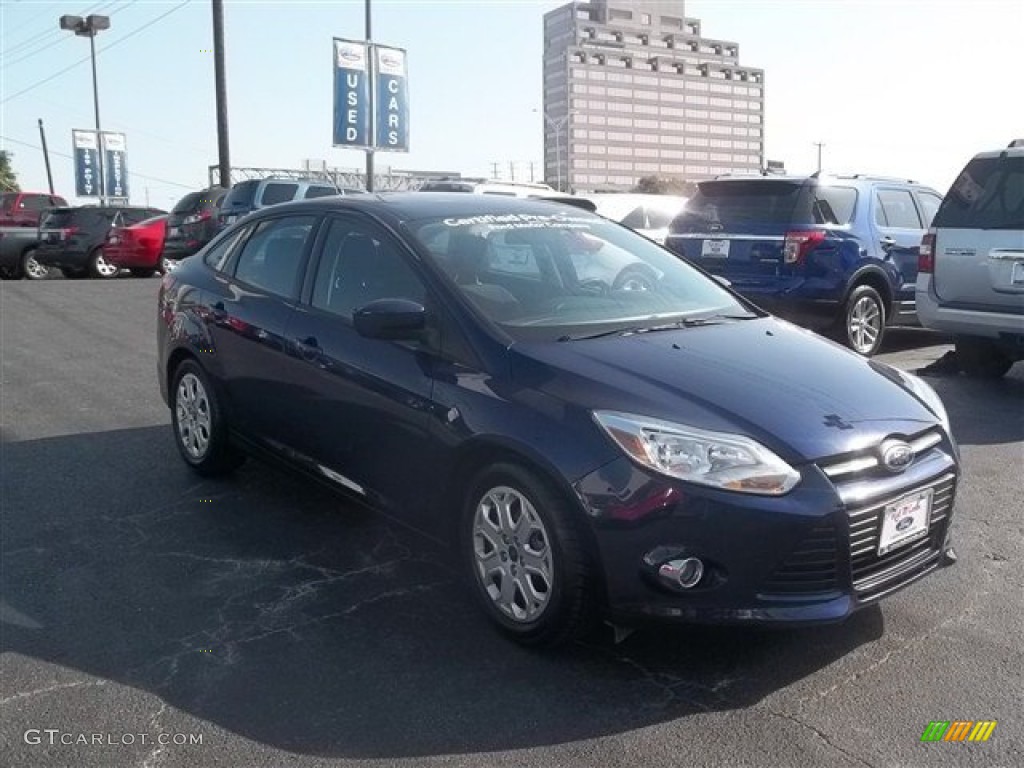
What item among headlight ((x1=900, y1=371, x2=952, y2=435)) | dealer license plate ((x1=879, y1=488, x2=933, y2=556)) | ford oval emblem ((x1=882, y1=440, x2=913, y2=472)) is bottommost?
dealer license plate ((x1=879, y1=488, x2=933, y2=556))

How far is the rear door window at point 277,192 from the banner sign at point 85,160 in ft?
64.6

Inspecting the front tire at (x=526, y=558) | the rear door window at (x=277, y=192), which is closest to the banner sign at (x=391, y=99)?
the rear door window at (x=277, y=192)

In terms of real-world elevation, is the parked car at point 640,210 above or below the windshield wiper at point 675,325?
above

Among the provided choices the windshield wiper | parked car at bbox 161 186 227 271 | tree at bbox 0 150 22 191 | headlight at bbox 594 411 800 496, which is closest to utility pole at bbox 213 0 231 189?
parked car at bbox 161 186 227 271

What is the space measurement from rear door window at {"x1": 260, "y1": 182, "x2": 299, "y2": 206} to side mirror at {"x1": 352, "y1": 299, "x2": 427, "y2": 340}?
49.2 feet

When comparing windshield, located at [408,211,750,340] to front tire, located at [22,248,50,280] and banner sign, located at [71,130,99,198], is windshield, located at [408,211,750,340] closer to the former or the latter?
front tire, located at [22,248,50,280]

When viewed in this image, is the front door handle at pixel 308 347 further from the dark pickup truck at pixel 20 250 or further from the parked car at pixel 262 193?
the dark pickup truck at pixel 20 250

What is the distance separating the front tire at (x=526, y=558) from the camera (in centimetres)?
333

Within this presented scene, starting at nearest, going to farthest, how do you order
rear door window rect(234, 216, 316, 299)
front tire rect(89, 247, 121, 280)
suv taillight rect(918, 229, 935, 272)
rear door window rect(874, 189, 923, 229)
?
rear door window rect(234, 216, 316, 299)
suv taillight rect(918, 229, 935, 272)
rear door window rect(874, 189, 923, 229)
front tire rect(89, 247, 121, 280)

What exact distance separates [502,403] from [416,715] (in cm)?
109

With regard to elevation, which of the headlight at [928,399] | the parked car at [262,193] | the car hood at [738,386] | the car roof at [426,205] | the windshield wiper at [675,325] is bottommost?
the headlight at [928,399]

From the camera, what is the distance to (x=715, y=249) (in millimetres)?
9562

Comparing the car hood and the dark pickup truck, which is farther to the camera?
the dark pickup truck

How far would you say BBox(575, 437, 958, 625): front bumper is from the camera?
3125mm
